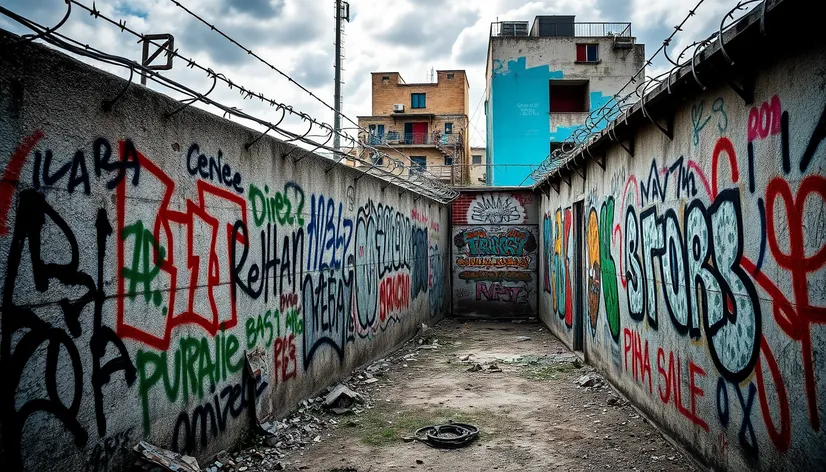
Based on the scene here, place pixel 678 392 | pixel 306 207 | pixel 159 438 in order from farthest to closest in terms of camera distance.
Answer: pixel 306 207 → pixel 678 392 → pixel 159 438

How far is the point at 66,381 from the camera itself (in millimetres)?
2982

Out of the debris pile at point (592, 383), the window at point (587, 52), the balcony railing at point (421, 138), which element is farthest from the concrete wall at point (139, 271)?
the balcony railing at point (421, 138)

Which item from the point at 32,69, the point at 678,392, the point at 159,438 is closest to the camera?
the point at 32,69

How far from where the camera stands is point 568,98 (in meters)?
27.2

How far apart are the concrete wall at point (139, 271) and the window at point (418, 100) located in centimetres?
Answer: 3781

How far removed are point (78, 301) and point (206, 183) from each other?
1.47 m

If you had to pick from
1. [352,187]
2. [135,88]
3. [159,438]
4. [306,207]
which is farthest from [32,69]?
[352,187]

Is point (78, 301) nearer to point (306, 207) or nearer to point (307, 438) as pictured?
point (307, 438)

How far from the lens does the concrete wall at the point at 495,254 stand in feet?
47.4

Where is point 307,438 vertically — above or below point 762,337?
below

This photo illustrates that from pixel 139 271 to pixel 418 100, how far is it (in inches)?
1614

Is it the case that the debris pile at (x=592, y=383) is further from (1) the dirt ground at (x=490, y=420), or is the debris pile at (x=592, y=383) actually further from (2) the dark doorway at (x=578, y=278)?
(2) the dark doorway at (x=578, y=278)

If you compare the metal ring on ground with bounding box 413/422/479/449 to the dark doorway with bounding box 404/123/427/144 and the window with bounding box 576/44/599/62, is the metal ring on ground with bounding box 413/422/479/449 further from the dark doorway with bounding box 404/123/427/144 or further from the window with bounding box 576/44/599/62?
the dark doorway with bounding box 404/123/427/144

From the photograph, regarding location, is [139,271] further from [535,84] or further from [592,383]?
[535,84]
